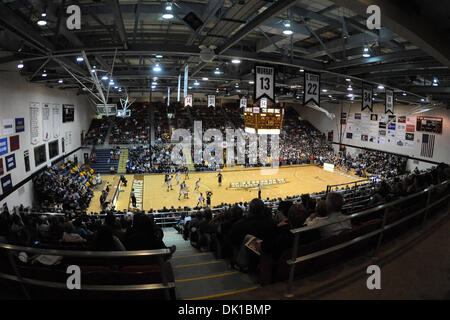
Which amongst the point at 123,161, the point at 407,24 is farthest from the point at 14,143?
the point at 407,24

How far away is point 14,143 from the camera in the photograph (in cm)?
1509

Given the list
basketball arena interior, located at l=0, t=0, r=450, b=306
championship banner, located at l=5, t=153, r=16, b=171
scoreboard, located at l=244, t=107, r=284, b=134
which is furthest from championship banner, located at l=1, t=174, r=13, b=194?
scoreboard, located at l=244, t=107, r=284, b=134

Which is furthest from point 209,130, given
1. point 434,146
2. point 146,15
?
point 146,15

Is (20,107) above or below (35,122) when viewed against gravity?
above

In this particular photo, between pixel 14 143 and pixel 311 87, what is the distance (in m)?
15.6

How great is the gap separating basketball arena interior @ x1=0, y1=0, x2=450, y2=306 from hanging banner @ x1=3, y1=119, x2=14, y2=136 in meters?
0.16

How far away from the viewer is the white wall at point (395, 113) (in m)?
26.6

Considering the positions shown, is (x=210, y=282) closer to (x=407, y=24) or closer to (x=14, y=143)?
(x=407, y=24)

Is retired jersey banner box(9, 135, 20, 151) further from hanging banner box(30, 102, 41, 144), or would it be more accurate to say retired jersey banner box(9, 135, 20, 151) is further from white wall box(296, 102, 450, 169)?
white wall box(296, 102, 450, 169)

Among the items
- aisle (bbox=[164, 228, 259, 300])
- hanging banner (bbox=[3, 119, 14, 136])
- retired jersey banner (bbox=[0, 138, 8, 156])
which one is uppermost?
hanging banner (bbox=[3, 119, 14, 136])

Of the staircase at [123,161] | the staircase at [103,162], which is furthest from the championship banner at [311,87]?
the staircase at [103,162]

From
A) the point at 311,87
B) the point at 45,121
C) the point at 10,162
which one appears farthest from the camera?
the point at 45,121

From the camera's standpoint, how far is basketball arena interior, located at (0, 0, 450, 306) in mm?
3197

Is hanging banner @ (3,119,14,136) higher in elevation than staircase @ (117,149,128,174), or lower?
higher
